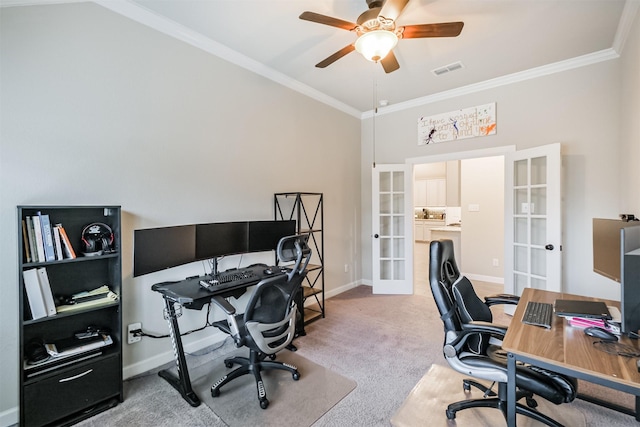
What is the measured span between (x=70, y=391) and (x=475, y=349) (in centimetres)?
248

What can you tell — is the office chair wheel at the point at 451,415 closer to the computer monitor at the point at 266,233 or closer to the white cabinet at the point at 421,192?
the computer monitor at the point at 266,233

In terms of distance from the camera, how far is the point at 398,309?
378 centimetres

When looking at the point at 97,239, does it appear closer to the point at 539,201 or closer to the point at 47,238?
the point at 47,238

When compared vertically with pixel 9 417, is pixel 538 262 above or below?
above

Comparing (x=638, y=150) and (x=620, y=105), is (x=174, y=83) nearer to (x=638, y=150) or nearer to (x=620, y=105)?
(x=638, y=150)

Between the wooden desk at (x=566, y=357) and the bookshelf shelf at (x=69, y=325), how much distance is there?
2.30 meters

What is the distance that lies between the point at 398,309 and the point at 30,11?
4242 mm

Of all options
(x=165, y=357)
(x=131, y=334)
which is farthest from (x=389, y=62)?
(x=165, y=357)

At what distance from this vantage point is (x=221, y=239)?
105 inches

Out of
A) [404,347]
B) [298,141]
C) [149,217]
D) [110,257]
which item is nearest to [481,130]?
[298,141]

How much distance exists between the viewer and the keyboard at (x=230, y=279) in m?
2.28

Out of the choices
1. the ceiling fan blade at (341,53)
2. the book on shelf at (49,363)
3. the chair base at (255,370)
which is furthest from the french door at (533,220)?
the book on shelf at (49,363)

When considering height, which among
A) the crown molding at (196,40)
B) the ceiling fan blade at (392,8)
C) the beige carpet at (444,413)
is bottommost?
the beige carpet at (444,413)

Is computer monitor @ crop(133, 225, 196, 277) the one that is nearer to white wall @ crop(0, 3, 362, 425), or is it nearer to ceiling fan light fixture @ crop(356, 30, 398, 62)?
white wall @ crop(0, 3, 362, 425)
